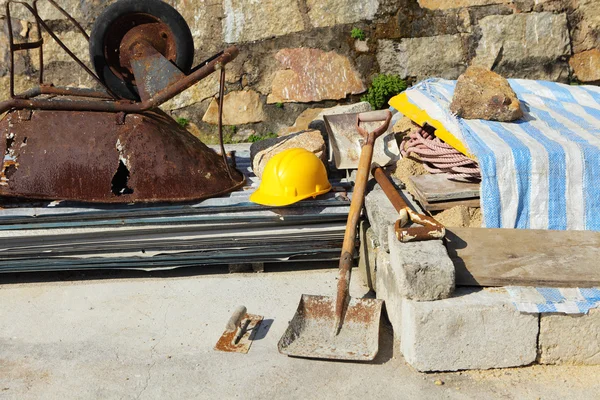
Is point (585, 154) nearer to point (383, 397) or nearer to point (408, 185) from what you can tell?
point (408, 185)

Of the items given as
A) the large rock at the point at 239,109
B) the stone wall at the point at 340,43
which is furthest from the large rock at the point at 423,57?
the large rock at the point at 239,109

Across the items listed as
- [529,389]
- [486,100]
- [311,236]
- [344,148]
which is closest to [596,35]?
[486,100]

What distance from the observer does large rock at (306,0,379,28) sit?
5609 mm

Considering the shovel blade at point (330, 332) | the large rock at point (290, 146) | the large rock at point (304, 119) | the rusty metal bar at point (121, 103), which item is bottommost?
the shovel blade at point (330, 332)

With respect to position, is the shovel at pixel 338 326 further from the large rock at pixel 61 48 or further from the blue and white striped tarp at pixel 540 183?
the large rock at pixel 61 48

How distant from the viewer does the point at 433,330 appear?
10.3 feet

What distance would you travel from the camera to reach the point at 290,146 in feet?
15.0

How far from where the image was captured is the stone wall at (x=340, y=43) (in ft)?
18.5

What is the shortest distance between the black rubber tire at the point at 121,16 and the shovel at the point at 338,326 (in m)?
1.58

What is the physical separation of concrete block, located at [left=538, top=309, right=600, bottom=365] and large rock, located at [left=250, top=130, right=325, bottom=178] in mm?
1890

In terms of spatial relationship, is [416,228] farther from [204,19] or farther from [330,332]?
[204,19]

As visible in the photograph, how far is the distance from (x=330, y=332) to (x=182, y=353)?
2.47 ft

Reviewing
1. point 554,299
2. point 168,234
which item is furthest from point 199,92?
point 554,299

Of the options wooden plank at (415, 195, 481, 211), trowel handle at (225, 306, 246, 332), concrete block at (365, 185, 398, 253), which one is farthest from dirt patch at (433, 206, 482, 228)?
trowel handle at (225, 306, 246, 332)
